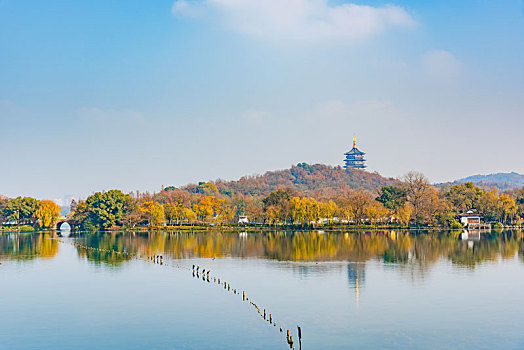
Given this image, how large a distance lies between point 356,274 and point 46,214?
7570 centimetres

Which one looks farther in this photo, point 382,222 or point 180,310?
point 382,222

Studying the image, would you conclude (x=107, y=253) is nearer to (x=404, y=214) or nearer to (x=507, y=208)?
(x=404, y=214)

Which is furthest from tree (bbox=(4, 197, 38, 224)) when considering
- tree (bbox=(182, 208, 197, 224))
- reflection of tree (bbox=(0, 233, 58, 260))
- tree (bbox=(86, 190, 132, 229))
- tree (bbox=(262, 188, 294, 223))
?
tree (bbox=(262, 188, 294, 223))

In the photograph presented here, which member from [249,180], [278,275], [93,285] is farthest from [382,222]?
[249,180]

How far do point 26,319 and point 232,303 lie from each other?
9.37m

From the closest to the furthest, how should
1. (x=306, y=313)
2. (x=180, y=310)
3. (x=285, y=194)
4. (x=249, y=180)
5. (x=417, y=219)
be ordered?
(x=306, y=313), (x=180, y=310), (x=417, y=219), (x=285, y=194), (x=249, y=180)

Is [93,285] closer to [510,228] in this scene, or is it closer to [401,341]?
[401,341]

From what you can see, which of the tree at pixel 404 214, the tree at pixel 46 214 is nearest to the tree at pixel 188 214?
the tree at pixel 46 214

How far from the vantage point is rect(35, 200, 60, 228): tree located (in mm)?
98125

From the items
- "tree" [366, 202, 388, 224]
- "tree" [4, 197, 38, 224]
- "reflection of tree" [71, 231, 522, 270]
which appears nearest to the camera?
"reflection of tree" [71, 231, 522, 270]

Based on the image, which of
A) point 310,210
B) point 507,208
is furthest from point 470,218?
point 310,210

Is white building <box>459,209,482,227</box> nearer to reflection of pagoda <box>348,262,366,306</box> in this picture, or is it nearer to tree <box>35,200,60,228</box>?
reflection of pagoda <box>348,262,366,306</box>

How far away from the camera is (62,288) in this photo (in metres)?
33.6

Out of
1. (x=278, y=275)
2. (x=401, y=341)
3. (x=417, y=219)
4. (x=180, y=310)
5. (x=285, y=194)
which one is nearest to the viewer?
(x=401, y=341)
